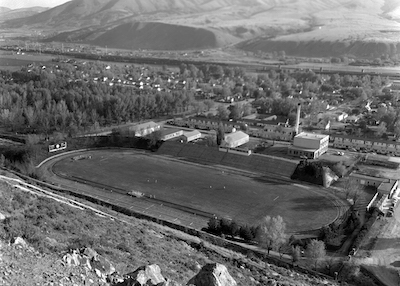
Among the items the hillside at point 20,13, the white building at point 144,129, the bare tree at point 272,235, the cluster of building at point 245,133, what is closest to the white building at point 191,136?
the cluster of building at point 245,133

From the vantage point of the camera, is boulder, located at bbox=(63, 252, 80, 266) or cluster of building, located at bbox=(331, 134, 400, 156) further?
cluster of building, located at bbox=(331, 134, 400, 156)

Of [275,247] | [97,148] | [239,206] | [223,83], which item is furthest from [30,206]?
[223,83]

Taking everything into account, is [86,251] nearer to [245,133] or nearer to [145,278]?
[145,278]

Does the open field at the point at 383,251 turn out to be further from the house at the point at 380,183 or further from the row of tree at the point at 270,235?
the house at the point at 380,183

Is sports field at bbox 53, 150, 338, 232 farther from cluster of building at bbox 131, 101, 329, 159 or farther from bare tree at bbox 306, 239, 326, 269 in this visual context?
cluster of building at bbox 131, 101, 329, 159

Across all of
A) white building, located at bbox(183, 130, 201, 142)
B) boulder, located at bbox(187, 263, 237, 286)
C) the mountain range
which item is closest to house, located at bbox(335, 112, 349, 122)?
white building, located at bbox(183, 130, 201, 142)

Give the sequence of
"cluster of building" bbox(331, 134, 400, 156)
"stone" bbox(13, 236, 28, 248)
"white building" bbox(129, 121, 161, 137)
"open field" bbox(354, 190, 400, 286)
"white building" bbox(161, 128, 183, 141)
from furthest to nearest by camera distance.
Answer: "white building" bbox(129, 121, 161, 137), "white building" bbox(161, 128, 183, 141), "cluster of building" bbox(331, 134, 400, 156), "open field" bbox(354, 190, 400, 286), "stone" bbox(13, 236, 28, 248)

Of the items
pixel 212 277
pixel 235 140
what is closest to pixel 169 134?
pixel 235 140

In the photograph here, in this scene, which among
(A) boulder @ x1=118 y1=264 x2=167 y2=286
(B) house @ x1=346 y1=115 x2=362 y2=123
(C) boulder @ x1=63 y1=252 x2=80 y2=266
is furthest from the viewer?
(B) house @ x1=346 y1=115 x2=362 y2=123
